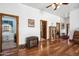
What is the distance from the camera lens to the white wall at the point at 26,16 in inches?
79.1

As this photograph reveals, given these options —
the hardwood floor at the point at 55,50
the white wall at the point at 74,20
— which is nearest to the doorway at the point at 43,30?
the hardwood floor at the point at 55,50

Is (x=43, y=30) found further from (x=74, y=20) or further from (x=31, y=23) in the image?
(x=74, y=20)

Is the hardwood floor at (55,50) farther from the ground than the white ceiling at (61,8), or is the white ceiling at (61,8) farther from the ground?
the white ceiling at (61,8)

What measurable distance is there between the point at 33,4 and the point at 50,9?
341 mm

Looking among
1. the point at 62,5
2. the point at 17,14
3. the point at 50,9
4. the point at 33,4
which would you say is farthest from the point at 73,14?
the point at 17,14

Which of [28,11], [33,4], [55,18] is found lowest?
[55,18]

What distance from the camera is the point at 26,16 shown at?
2.13 metres

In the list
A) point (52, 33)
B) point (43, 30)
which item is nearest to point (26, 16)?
point (43, 30)

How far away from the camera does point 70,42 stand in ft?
7.09

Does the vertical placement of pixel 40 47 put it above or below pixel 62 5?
below

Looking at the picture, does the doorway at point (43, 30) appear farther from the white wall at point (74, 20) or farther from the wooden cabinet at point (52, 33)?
the white wall at point (74, 20)

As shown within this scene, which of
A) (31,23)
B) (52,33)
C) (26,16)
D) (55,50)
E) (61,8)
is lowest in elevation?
(55,50)

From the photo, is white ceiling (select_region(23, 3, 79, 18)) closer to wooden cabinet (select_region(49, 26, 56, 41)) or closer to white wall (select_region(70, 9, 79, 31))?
white wall (select_region(70, 9, 79, 31))

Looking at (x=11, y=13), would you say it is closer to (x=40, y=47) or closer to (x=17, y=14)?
(x=17, y=14)
